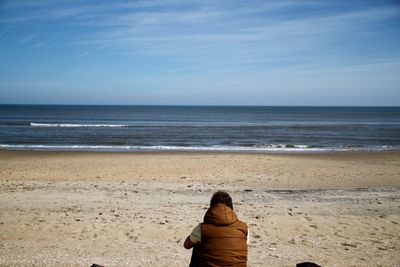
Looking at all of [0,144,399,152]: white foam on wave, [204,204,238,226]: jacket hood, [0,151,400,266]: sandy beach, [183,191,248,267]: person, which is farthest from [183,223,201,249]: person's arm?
[0,144,399,152]: white foam on wave

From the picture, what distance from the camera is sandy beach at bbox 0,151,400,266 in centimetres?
571

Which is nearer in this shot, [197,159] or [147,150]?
[197,159]

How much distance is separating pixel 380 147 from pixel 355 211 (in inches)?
772

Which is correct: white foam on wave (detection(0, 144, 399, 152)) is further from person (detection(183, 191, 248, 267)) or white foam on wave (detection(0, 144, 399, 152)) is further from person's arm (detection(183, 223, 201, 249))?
person (detection(183, 191, 248, 267))

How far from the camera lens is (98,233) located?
21.9ft

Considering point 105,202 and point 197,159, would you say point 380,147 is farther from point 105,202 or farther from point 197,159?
point 105,202

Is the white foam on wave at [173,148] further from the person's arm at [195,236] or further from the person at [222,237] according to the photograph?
the person at [222,237]

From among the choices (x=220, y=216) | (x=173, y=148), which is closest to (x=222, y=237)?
(x=220, y=216)

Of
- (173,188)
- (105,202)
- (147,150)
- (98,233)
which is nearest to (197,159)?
(147,150)

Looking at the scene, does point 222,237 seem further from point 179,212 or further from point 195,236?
point 179,212

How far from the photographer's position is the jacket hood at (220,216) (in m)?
3.14

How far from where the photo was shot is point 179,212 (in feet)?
26.8

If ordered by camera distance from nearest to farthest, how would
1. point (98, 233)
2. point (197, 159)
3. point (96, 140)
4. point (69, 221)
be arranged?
point (98, 233), point (69, 221), point (197, 159), point (96, 140)

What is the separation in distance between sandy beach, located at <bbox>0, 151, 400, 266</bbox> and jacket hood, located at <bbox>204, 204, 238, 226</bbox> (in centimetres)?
247
